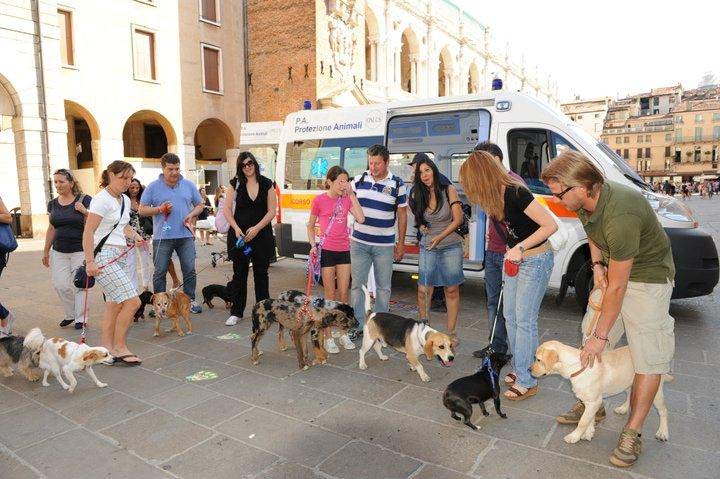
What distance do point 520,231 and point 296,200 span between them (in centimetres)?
565

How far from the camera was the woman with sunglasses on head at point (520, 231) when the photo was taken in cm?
361

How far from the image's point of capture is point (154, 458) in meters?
3.24

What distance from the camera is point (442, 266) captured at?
5.35 meters

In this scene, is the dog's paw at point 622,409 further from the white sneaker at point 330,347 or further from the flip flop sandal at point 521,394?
the white sneaker at point 330,347

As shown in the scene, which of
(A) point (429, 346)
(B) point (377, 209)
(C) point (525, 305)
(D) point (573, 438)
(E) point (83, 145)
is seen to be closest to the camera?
(D) point (573, 438)

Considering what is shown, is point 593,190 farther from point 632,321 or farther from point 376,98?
point 376,98

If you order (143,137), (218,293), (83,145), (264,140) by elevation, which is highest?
(143,137)

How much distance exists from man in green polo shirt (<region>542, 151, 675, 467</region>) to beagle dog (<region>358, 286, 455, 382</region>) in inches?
49.7

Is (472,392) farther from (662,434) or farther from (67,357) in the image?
(67,357)

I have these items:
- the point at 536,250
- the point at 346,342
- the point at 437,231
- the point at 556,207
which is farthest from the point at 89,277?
the point at 556,207

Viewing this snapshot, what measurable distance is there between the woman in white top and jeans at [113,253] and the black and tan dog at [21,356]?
2.06ft

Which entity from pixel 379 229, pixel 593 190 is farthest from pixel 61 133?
pixel 593 190

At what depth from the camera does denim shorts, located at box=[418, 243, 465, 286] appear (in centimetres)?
529

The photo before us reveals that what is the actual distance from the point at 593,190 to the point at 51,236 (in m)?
6.22
